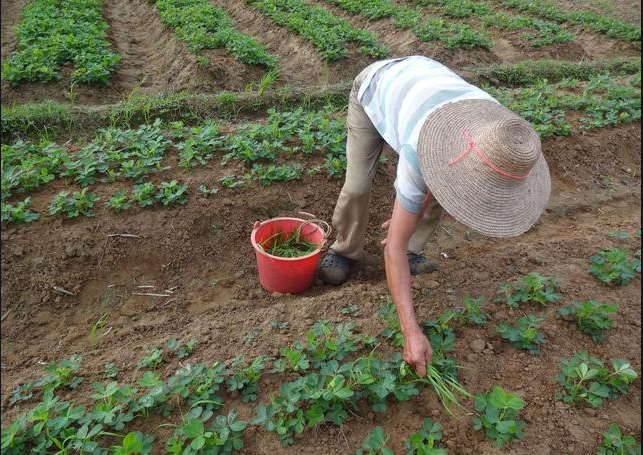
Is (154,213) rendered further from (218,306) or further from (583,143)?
(583,143)

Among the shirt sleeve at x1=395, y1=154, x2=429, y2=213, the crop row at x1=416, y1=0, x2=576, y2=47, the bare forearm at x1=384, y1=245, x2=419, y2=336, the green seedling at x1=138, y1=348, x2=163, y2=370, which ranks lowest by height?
the crop row at x1=416, y1=0, x2=576, y2=47

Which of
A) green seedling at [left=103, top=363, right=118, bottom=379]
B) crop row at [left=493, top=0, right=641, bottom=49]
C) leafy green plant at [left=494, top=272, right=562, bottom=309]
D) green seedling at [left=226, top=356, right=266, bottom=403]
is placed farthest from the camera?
crop row at [left=493, top=0, right=641, bottom=49]

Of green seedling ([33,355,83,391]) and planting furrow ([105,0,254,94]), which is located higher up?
green seedling ([33,355,83,391])

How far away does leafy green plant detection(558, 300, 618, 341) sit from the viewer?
2.45 m

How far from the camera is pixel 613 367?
233 centimetres

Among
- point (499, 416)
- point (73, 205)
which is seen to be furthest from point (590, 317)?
point (73, 205)

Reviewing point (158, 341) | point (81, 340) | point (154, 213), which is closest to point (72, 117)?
point (154, 213)

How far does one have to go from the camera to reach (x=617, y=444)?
1961 millimetres

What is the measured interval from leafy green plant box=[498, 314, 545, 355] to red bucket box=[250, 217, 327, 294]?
3.67ft

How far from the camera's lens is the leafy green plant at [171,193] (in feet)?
10.9

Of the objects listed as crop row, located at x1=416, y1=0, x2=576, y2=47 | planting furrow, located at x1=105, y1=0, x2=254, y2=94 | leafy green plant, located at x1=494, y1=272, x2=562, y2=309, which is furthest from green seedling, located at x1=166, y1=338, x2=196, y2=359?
crop row, located at x1=416, y1=0, x2=576, y2=47

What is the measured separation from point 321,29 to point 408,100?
5.63m

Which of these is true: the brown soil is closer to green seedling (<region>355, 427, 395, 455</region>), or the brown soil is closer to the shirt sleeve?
green seedling (<region>355, 427, 395, 455</region>)

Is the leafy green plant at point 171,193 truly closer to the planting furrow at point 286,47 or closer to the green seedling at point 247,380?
the green seedling at point 247,380
